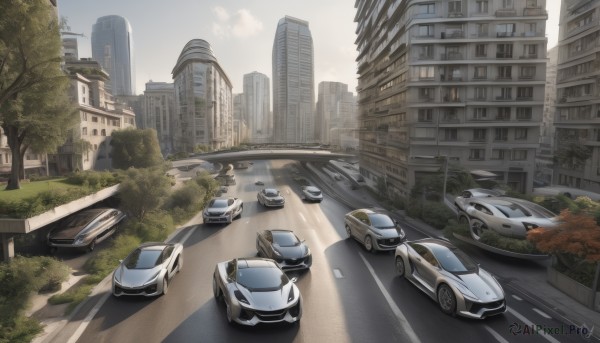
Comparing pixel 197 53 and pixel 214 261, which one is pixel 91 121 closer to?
pixel 214 261

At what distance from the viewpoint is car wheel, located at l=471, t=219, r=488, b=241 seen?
53.8ft

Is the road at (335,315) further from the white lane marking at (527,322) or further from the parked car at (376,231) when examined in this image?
the parked car at (376,231)

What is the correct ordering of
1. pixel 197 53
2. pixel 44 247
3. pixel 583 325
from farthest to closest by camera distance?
1. pixel 197 53
2. pixel 44 247
3. pixel 583 325

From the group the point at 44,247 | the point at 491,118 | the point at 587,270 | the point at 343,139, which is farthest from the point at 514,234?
the point at 343,139

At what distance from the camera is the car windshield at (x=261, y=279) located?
9.76 m

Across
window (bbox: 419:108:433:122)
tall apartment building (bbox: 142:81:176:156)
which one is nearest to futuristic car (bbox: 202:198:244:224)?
window (bbox: 419:108:433:122)

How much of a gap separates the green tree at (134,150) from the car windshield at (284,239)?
35369mm

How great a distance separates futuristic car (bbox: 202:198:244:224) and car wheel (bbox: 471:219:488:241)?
14324 mm

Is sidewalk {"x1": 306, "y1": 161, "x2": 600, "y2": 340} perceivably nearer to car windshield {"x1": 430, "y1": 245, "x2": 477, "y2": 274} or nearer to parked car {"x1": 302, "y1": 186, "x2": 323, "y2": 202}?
car windshield {"x1": 430, "y1": 245, "x2": 477, "y2": 274}

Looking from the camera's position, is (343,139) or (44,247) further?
(343,139)

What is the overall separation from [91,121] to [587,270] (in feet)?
211

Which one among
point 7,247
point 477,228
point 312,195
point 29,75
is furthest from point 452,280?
point 312,195

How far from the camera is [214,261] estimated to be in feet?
50.9

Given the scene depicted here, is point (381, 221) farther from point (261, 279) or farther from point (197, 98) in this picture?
point (197, 98)
